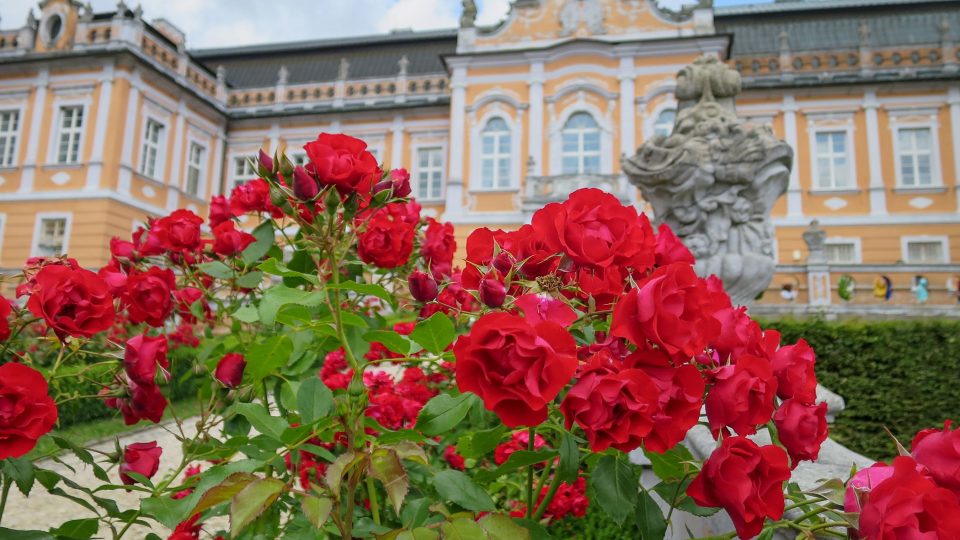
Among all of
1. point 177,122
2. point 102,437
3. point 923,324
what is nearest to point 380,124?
point 177,122

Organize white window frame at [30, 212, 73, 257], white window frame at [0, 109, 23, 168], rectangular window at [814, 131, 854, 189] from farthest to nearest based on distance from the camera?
rectangular window at [814, 131, 854, 189]
white window frame at [0, 109, 23, 168]
white window frame at [30, 212, 73, 257]

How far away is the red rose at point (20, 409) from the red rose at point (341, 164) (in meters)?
0.56

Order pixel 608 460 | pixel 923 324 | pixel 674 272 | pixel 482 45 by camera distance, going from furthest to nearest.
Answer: pixel 482 45, pixel 923 324, pixel 608 460, pixel 674 272

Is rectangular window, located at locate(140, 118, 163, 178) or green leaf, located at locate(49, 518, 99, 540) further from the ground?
rectangular window, located at locate(140, 118, 163, 178)

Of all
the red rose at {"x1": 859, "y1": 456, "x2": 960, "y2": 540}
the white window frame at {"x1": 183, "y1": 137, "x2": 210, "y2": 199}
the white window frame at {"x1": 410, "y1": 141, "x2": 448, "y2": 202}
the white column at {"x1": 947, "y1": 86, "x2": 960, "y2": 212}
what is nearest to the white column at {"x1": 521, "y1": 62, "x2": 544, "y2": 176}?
the white window frame at {"x1": 410, "y1": 141, "x2": 448, "y2": 202}

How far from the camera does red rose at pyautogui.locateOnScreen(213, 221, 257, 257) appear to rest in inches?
69.5

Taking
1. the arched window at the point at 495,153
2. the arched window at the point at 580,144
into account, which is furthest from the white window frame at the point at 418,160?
the arched window at the point at 580,144

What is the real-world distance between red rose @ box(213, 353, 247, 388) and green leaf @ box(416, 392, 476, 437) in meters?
0.49

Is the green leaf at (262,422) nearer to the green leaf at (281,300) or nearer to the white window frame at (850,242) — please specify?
the green leaf at (281,300)

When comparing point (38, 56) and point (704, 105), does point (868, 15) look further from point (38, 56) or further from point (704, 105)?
point (38, 56)

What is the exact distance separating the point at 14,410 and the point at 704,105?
16.8 ft

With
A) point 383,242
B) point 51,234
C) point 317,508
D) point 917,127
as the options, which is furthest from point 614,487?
point 917,127

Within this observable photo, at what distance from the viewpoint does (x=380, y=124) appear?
2273 cm

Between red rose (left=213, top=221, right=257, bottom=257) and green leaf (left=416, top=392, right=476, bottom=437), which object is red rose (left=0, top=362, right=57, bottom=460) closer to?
green leaf (left=416, top=392, right=476, bottom=437)
